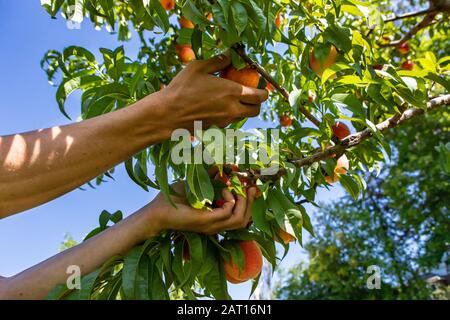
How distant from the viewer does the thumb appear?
0.75 m

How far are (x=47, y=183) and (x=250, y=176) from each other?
346 millimetres

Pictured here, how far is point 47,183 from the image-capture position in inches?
29.1

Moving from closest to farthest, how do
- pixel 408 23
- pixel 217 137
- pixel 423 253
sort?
pixel 217 137
pixel 408 23
pixel 423 253

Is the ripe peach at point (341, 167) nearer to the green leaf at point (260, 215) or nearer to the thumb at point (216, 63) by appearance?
the green leaf at point (260, 215)

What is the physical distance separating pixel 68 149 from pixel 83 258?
241 mm

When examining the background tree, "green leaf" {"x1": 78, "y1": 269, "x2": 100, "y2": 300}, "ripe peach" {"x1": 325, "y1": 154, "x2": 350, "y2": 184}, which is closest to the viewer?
"green leaf" {"x1": 78, "y1": 269, "x2": 100, "y2": 300}

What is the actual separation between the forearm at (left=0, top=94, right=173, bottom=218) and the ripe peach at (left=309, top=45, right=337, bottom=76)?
0.32m

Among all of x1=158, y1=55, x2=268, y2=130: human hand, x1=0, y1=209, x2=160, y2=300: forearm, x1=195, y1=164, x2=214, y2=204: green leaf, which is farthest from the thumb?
x1=0, y1=209, x2=160, y2=300: forearm

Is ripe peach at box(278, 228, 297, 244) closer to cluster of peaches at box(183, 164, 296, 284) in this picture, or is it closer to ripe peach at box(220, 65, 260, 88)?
cluster of peaches at box(183, 164, 296, 284)

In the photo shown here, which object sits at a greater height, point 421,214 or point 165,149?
point 421,214

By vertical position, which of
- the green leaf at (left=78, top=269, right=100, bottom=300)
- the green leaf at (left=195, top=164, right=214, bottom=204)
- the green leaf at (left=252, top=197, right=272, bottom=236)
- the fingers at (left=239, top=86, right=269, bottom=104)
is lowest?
the green leaf at (left=78, top=269, right=100, bottom=300)

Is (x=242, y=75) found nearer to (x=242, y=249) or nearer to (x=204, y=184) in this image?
(x=204, y=184)
